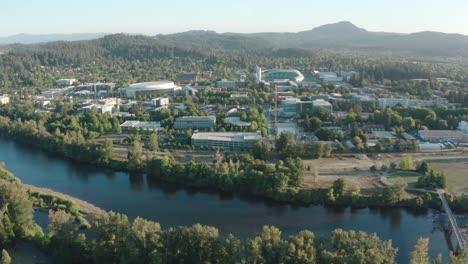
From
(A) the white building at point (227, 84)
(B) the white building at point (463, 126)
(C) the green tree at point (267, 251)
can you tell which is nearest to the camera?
(C) the green tree at point (267, 251)

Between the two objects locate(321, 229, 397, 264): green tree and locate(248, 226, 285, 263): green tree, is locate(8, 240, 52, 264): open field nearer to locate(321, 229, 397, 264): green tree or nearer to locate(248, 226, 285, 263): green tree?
locate(248, 226, 285, 263): green tree

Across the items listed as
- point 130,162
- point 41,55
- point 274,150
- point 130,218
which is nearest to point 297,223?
point 130,218

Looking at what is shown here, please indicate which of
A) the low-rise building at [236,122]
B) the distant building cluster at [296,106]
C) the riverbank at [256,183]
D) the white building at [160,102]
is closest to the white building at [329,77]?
the distant building cluster at [296,106]

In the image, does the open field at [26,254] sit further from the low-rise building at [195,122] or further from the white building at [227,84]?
the white building at [227,84]

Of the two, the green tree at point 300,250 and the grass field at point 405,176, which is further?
the grass field at point 405,176

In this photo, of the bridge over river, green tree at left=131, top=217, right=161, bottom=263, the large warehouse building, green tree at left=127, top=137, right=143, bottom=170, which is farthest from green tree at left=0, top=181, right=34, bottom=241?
the large warehouse building

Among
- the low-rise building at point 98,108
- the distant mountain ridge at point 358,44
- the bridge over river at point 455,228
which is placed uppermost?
the distant mountain ridge at point 358,44
